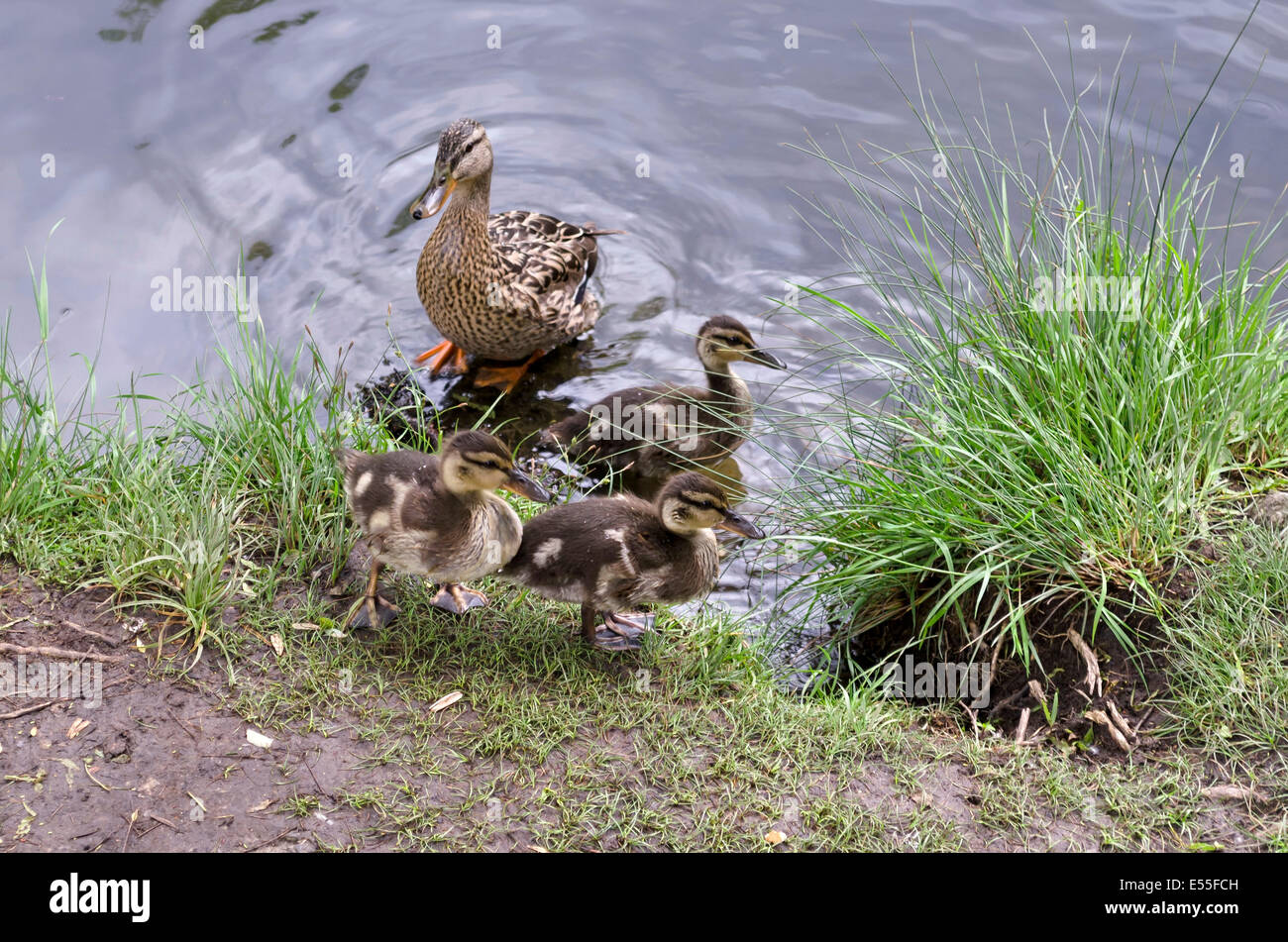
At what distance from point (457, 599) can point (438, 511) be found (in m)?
0.47

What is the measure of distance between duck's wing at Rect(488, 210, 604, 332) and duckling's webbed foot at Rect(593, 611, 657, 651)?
232 centimetres

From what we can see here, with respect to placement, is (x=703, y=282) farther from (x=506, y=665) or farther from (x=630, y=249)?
(x=506, y=665)

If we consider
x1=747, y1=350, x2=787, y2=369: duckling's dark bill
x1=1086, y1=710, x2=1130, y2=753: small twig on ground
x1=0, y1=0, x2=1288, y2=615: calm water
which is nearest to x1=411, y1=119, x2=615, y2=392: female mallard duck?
x1=0, y1=0, x2=1288, y2=615: calm water

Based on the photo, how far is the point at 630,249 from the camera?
6746mm

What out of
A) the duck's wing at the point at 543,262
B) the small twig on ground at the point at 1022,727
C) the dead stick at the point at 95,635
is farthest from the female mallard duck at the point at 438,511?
the duck's wing at the point at 543,262

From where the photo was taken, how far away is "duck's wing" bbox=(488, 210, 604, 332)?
591 cm

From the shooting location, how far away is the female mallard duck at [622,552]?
379 centimetres

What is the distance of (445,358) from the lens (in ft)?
20.4

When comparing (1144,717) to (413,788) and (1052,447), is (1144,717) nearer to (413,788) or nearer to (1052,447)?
(1052,447)

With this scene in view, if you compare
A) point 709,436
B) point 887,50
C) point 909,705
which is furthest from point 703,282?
point 909,705

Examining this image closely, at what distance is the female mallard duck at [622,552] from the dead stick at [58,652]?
52.8 inches

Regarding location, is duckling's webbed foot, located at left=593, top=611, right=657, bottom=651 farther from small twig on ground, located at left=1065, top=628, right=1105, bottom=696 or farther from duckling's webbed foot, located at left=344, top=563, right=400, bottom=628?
small twig on ground, located at left=1065, top=628, right=1105, bottom=696

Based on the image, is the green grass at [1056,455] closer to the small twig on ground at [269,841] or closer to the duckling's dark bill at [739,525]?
the duckling's dark bill at [739,525]

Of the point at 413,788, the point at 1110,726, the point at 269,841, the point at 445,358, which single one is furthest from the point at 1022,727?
the point at 445,358
